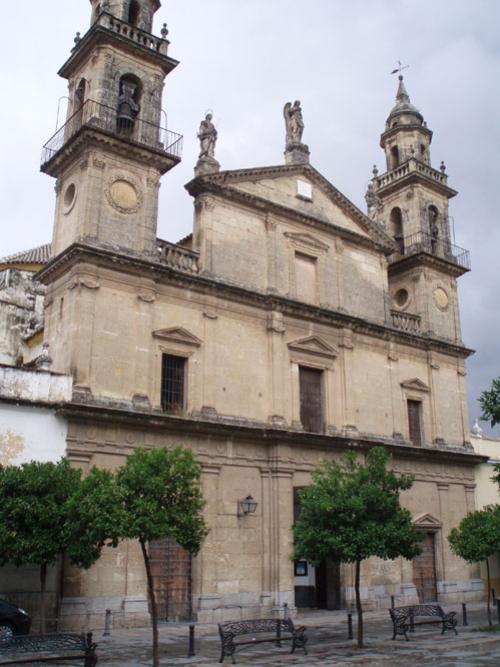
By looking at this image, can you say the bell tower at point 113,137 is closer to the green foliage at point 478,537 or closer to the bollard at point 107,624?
the bollard at point 107,624

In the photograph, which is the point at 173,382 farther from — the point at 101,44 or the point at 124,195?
the point at 101,44

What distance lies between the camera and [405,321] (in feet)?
105

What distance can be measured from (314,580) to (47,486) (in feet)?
47.9

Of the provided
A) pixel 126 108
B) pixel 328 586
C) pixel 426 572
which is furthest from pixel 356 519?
pixel 126 108

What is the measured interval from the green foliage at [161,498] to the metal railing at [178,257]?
10.1m

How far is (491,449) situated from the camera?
35594mm

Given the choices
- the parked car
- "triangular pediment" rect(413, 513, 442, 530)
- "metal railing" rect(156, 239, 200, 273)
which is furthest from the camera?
"triangular pediment" rect(413, 513, 442, 530)

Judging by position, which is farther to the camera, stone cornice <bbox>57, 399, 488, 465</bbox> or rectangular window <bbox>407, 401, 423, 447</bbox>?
rectangular window <bbox>407, 401, 423, 447</bbox>

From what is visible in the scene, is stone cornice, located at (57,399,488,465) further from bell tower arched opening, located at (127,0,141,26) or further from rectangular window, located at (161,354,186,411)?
bell tower arched opening, located at (127,0,141,26)

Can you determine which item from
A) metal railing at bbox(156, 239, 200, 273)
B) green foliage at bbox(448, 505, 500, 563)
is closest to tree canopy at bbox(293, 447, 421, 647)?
green foliage at bbox(448, 505, 500, 563)

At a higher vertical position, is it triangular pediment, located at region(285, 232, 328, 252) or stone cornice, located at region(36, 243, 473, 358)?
triangular pediment, located at region(285, 232, 328, 252)

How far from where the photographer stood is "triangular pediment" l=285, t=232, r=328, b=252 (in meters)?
27.9

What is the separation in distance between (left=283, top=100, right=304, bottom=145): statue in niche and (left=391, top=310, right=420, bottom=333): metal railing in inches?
333

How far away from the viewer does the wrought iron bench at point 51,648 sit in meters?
12.7
